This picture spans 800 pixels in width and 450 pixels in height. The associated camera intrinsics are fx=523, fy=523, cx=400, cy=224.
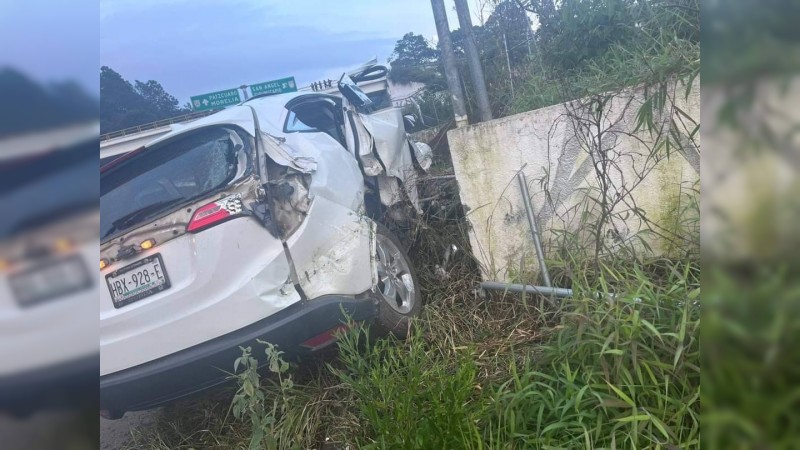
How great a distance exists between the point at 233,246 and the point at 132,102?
0.66 meters

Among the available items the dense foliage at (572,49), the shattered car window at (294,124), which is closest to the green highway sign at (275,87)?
the shattered car window at (294,124)

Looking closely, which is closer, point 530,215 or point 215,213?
point 215,213

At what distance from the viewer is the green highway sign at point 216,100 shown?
2.09m

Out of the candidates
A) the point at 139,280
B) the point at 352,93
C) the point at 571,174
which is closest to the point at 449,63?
the point at 352,93

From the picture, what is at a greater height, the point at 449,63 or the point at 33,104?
the point at 449,63

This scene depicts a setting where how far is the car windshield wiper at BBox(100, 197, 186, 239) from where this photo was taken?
187cm

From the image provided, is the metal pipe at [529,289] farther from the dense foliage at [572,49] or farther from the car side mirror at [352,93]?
the car side mirror at [352,93]

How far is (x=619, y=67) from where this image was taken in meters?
2.73

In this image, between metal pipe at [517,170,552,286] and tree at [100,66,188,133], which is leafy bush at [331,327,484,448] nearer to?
metal pipe at [517,170,552,286]

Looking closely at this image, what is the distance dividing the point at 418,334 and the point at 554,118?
1397mm

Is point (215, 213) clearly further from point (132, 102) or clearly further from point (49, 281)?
point (49, 281)

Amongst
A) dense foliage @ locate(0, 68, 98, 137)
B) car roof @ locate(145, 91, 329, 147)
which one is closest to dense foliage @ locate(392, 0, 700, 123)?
car roof @ locate(145, 91, 329, 147)

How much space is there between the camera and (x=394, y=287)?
9.25 ft

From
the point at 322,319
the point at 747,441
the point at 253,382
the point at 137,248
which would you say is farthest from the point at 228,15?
the point at 747,441
